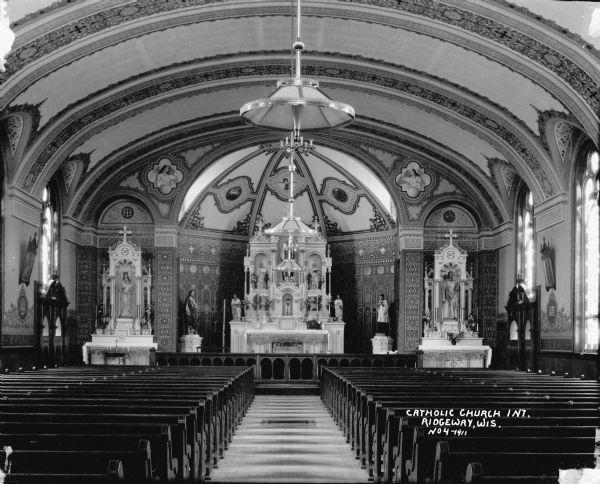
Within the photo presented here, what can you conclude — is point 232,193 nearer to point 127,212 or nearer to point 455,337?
point 127,212

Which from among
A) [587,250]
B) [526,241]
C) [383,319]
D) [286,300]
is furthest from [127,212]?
[587,250]

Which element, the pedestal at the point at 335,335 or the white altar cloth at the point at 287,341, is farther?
the pedestal at the point at 335,335

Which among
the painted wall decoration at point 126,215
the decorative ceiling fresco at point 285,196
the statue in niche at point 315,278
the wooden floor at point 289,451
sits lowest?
the wooden floor at point 289,451

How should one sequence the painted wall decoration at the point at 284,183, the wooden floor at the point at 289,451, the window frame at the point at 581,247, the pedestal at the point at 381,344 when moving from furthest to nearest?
1. the painted wall decoration at the point at 284,183
2. the pedestal at the point at 381,344
3. the window frame at the point at 581,247
4. the wooden floor at the point at 289,451

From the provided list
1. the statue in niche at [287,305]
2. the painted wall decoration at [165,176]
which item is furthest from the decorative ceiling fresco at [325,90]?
the statue in niche at [287,305]

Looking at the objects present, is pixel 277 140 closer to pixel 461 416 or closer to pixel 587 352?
pixel 587 352

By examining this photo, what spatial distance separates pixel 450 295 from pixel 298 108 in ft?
50.5

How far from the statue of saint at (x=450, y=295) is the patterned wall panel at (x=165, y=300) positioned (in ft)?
25.5

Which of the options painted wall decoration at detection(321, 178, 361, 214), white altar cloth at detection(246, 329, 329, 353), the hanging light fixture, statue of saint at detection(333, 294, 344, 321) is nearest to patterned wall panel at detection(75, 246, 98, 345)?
white altar cloth at detection(246, 329, 329, 353)

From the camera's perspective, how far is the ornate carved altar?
23938mm

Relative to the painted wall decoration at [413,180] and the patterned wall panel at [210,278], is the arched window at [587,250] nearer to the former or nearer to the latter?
the painted wall decoration at [413,180]

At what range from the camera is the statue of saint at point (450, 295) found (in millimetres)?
23797

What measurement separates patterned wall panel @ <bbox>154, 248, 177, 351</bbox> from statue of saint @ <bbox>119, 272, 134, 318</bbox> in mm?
720

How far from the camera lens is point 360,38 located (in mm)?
16828
